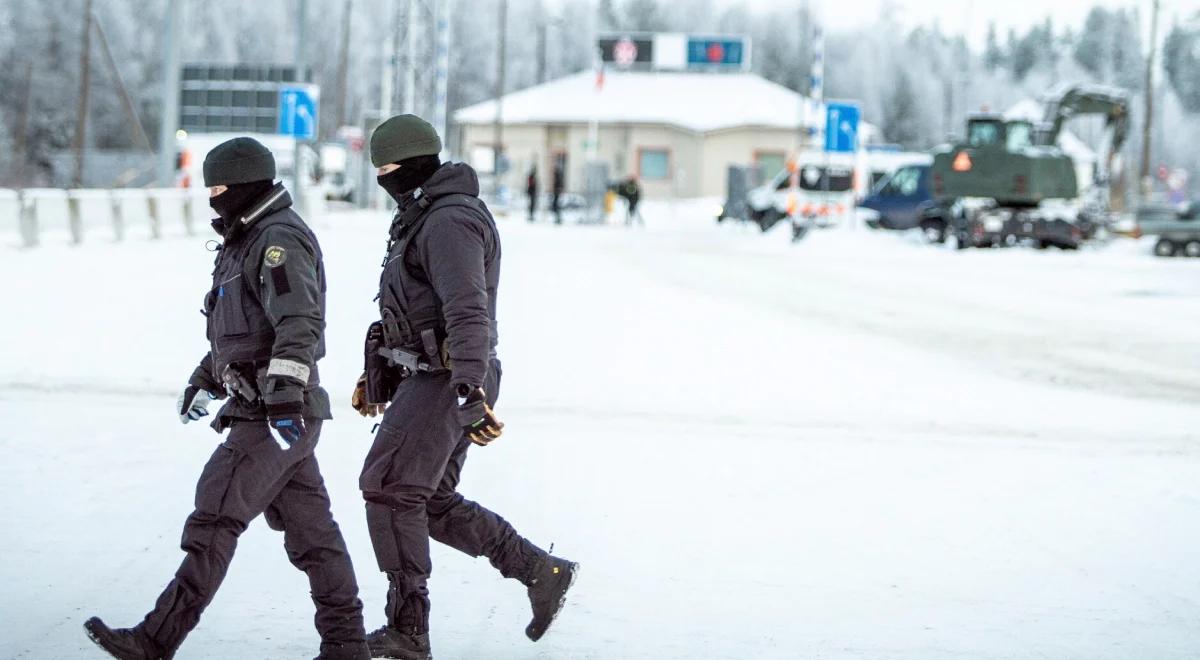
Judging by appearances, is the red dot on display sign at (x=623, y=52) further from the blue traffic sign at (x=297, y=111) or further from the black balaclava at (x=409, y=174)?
the black balaclava at (x=409, y=174)

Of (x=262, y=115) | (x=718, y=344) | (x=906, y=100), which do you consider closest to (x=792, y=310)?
(x=718, y=344)

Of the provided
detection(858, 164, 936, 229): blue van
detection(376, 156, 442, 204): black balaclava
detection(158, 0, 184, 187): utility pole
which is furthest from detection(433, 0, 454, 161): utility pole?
detection(376, 156, 442, 204): black balaclava

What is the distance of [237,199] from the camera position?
4637 millimetres

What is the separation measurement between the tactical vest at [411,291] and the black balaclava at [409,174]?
0.06m

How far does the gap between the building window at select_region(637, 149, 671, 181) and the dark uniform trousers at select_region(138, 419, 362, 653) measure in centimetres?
6553

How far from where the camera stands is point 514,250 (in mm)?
29438

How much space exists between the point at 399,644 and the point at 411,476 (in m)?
0.51

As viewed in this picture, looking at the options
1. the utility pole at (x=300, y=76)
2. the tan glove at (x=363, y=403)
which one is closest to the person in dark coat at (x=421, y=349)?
the tan glove at (x=363, y=403)

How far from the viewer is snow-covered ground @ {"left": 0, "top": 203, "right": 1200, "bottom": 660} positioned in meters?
5.53

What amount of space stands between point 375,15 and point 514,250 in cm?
12461

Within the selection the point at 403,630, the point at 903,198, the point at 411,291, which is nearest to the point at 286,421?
the point at 411,291

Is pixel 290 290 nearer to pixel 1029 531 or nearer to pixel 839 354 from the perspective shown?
pixel 1029 531

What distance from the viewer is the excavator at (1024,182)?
32.6 meters

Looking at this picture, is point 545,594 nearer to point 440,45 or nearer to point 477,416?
point 477,416
